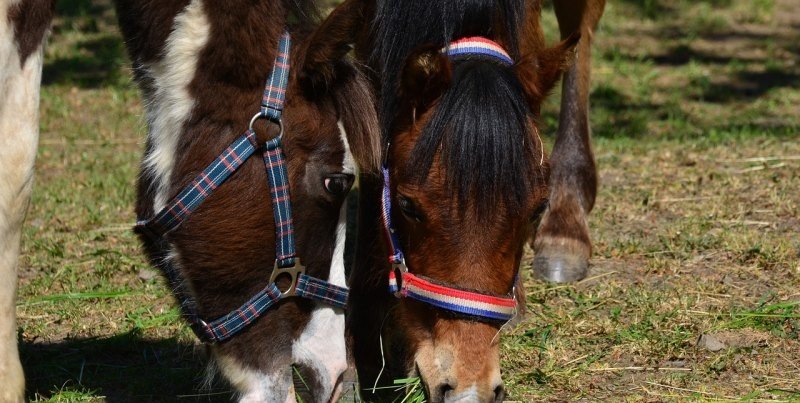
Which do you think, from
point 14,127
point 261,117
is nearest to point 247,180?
point 261,117

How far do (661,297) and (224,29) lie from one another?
2.20m

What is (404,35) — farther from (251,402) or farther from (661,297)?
(661,297)

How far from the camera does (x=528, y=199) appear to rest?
296 cm

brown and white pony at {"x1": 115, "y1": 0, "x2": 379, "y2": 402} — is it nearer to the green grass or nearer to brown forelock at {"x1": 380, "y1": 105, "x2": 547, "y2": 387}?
brown forelock at {"x1": 380, "y1": 105, "x2": 547, "y2": 387}

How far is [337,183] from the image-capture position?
2.92 m

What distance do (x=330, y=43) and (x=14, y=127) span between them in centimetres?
91

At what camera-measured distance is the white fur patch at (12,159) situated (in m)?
2.91

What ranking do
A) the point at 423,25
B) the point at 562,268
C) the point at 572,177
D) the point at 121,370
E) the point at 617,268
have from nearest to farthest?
the point at 423,25 < the point at 121,370 < the point at 562,268 < the point at 617,268 < the point at 572,177

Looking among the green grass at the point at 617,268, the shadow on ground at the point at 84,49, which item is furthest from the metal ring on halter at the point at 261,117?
the shadow on ground at the point at 84,49

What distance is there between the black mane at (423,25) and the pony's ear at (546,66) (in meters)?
0.18

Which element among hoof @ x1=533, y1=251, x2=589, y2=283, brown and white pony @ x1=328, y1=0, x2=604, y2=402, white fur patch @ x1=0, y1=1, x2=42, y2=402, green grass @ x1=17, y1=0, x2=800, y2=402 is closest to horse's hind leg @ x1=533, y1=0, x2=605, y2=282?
hoof @ x1=533, y1=251, x2=589, y2=283

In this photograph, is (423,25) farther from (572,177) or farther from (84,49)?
(84,49)

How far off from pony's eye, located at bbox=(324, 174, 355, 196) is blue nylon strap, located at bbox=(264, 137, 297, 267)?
11 cm

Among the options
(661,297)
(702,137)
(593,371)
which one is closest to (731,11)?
(702,137)
